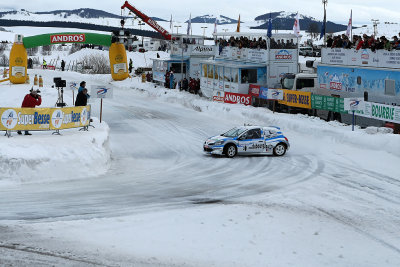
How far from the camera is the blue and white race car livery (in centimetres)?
2492

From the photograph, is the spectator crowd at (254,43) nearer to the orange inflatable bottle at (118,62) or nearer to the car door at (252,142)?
the orange inflatable bottle at (118,62)

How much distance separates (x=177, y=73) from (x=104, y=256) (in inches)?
1734

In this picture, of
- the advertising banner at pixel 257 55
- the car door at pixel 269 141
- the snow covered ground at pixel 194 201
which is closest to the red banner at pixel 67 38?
the advertising banner at pixel 257 55

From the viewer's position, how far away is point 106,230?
13859 millimetres

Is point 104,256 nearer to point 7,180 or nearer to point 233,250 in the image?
point 233,250

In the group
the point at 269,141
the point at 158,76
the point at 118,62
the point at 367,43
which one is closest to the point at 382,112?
the point at 367,43

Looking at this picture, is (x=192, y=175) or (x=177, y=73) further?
(x=177, y=73)

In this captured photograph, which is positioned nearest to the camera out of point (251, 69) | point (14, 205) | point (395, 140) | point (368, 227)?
point (368, 227)

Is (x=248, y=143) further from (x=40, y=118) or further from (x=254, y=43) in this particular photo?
(x=254, y=43)

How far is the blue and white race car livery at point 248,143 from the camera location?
81.8 ft

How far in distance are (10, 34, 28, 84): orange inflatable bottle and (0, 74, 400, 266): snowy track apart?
78.4 feet

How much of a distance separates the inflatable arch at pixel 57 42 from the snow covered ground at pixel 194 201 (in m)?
18.8

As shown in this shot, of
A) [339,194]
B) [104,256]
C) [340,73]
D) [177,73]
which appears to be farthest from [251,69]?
[104,256]

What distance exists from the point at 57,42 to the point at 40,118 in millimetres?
27299
